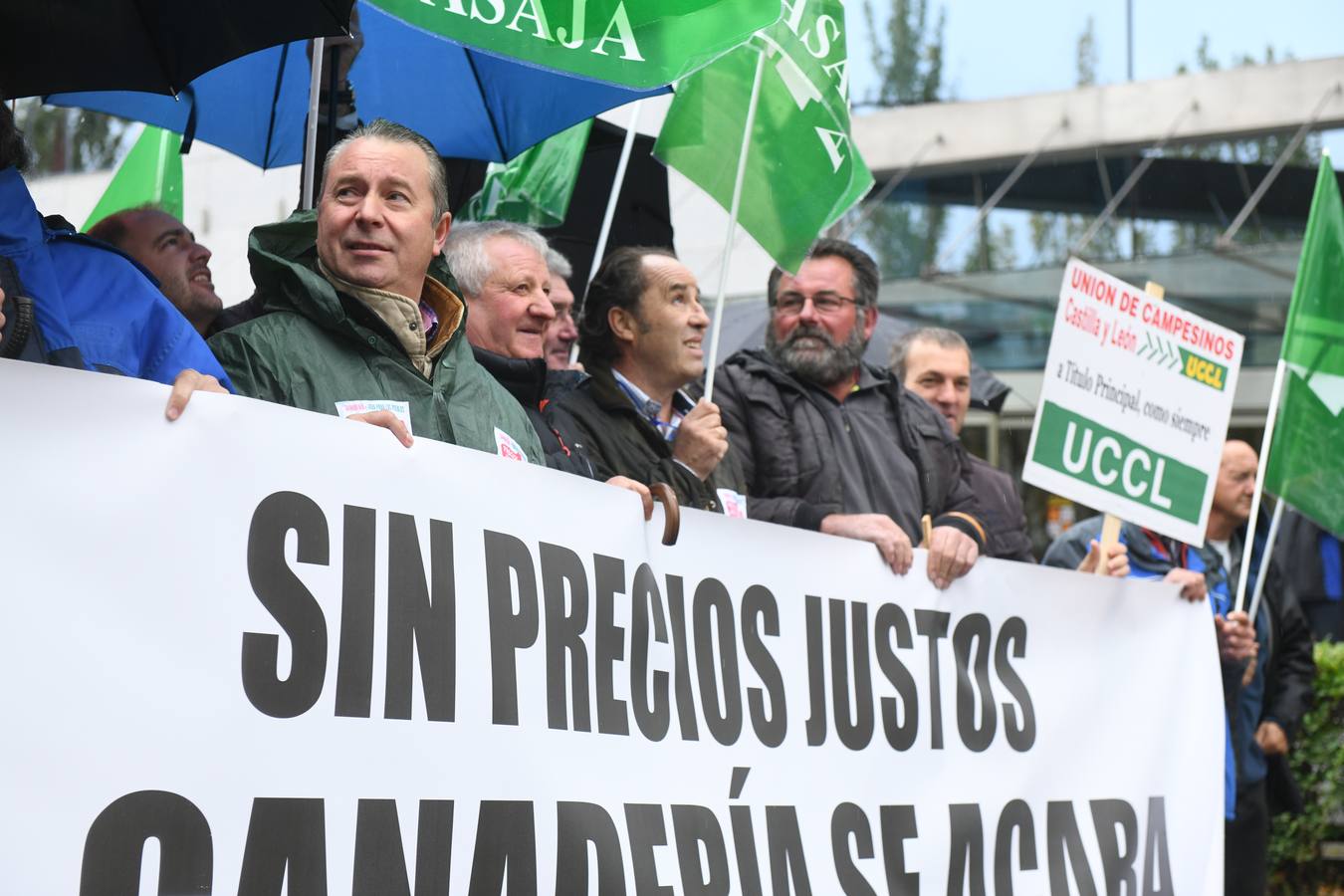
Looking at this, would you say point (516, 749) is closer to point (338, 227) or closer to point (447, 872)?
point (447, 872)

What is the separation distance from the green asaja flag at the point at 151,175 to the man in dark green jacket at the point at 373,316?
3.06 meters

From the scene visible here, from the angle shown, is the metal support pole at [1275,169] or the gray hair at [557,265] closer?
the gray hair at [557,265]

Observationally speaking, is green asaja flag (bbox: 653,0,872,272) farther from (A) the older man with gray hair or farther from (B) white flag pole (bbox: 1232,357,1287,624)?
(B) white flag pole (bbox: 1232,357,1287,624)

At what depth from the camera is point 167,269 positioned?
4.30m

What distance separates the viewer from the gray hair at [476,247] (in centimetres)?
418

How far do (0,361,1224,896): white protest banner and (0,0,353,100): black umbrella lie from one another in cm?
90

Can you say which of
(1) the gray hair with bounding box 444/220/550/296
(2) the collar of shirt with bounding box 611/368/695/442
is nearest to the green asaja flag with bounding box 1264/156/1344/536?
(2) the collar of shirt with bounding box 611/368/695/442

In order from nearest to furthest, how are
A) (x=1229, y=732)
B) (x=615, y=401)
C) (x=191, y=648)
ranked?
(x=191, y=648), (x=615, y=401), (x=1229, y=732)

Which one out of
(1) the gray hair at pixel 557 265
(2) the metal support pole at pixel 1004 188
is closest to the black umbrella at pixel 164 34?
(1) the gray hair at pixel 557 265

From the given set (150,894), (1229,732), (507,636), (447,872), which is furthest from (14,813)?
(1229,732)

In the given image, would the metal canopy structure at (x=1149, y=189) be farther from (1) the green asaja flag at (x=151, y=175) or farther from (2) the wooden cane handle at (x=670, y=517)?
(2) the wooden cane handle at (x=670, y=517)

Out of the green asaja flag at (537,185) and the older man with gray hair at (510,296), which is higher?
the green asaja flag at (537,185)

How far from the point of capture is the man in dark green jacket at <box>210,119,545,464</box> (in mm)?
2941

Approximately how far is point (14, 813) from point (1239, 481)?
482 cm
